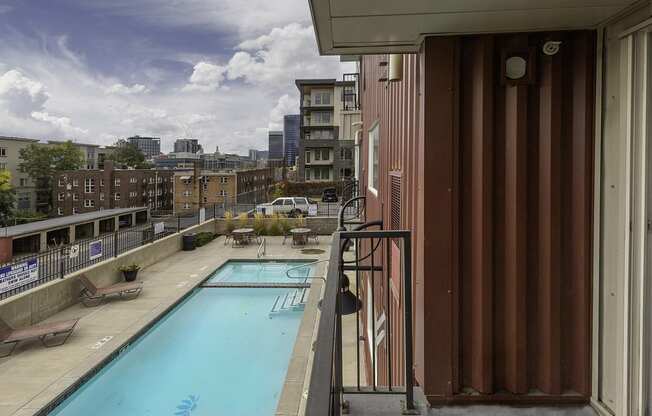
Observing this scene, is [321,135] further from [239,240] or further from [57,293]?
[57,293]

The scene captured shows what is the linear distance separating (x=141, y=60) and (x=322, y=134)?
2717cm

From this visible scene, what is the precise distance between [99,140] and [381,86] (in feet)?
297

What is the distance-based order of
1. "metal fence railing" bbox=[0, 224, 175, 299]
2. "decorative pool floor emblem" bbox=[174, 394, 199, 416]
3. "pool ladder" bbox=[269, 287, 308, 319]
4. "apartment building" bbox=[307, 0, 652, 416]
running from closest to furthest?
Result: "apartment building" bbox=[307, 0, 652, 416] → "decorative pool floor emblem" bbox=[174, 394, 199, 416] → "metal fence railing" bbox=[0, 224, 175, 299] → "pool ladder" bbox=[269, 287, 308, 319]

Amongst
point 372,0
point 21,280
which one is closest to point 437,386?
point 372,0

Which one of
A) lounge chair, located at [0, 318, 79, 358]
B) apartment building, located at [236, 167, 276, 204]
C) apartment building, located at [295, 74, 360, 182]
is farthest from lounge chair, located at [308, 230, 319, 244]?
apartment building, located at [236, 167, 276, 204]

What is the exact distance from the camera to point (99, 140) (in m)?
81.9

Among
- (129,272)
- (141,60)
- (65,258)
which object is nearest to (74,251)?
(65,258)

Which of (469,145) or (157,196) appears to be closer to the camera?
(469,145)

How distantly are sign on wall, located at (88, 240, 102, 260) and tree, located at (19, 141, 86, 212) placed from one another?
45279mm

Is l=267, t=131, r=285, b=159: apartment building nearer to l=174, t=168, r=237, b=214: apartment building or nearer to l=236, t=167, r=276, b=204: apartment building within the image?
l=236, t=167, r=276, b=204: apartment building

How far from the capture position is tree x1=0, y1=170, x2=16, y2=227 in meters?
38.4

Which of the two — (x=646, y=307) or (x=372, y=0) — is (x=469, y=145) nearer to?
(x=372, y=0)

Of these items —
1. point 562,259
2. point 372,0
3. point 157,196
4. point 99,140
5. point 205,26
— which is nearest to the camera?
point 372,0

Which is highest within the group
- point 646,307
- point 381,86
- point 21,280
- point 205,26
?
point 205,26
